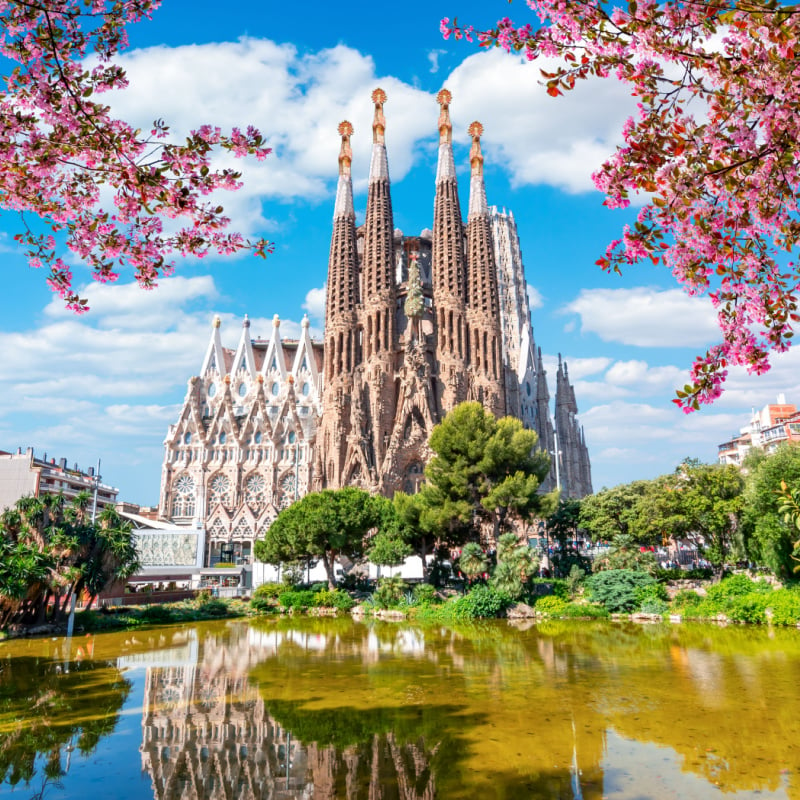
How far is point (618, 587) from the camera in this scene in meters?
24.2

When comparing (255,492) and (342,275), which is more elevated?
(342,275)

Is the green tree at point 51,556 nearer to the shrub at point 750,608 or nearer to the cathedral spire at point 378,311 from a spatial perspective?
the shrub at point 750,608

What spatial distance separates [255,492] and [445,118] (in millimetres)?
34051

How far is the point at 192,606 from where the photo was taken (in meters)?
27.6

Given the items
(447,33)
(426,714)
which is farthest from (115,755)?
(447,33)

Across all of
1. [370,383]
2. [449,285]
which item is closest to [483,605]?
[370,383]

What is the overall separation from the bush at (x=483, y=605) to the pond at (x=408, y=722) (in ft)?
24.6

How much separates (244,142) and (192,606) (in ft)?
86.8

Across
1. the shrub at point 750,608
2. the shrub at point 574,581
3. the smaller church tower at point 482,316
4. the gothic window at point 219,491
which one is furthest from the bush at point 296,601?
the gothic window at point 219,491

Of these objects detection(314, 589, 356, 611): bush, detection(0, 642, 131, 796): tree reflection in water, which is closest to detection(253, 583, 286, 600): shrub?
detection(314, 589, 356, 611): bush

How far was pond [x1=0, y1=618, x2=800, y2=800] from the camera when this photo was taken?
6.90 m

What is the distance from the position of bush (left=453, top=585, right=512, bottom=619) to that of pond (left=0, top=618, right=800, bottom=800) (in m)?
7.49

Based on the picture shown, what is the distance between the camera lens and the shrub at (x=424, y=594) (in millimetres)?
26594

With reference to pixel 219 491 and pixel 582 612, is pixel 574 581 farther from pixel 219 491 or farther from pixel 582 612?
pixel 219 491
